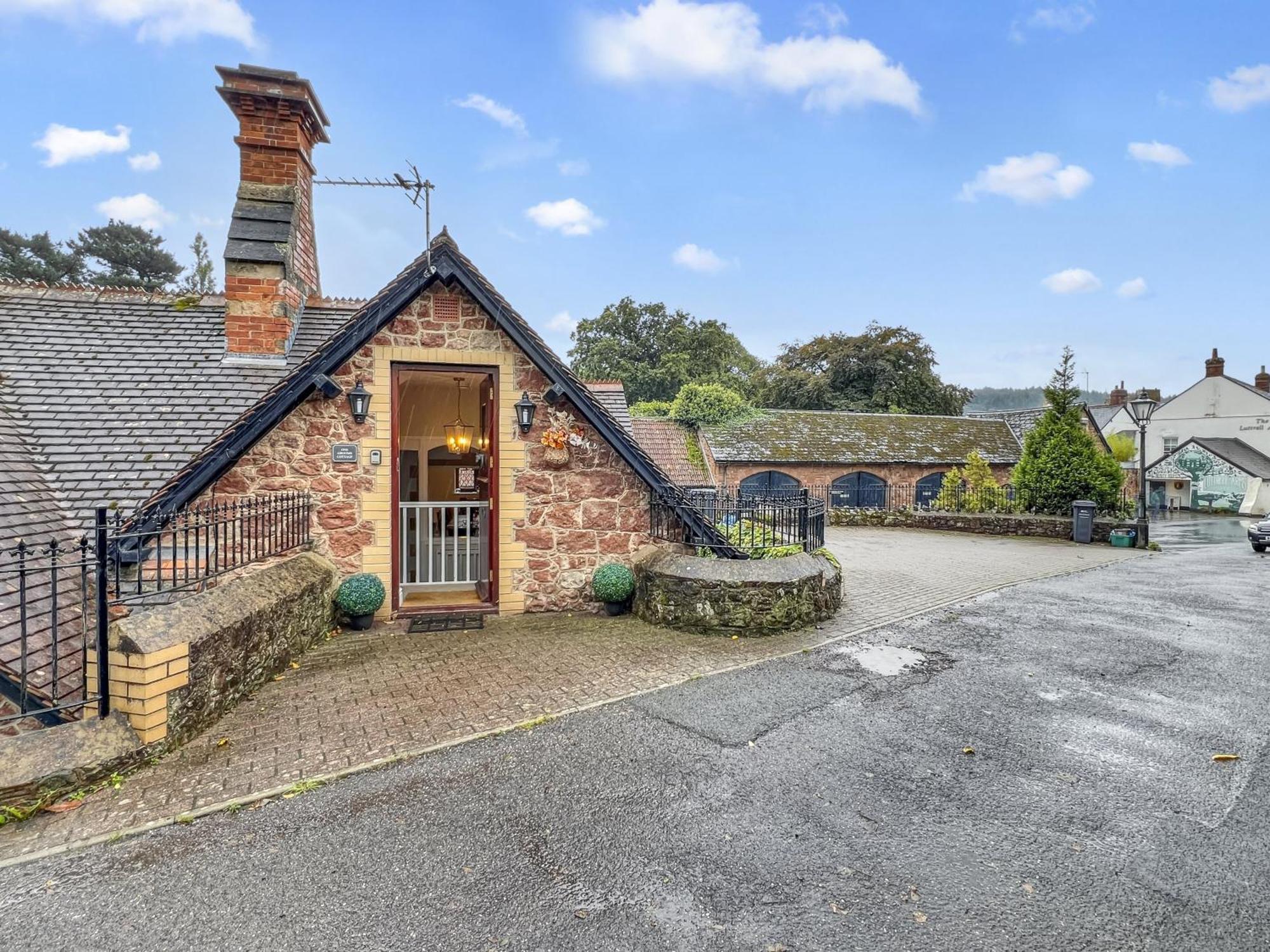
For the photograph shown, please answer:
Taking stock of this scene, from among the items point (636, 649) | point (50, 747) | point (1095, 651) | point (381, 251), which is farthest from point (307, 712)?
point (381, 251)

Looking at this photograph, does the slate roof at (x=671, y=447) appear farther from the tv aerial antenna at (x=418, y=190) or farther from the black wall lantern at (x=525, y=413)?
the tv aerial antenna at (x=418, y=190)

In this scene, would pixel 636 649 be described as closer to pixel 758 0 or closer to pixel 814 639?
pixel 814 639

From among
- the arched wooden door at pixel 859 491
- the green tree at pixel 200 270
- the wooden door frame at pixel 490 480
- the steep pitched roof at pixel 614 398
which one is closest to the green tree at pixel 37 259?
the green tree at pixel 200 270

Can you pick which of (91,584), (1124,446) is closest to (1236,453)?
(1124,446)

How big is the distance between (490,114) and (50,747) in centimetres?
2169

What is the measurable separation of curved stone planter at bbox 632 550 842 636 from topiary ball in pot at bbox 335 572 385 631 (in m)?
3.31

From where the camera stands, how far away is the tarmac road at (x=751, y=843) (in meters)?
2.57

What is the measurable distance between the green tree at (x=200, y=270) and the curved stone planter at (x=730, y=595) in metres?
52.7

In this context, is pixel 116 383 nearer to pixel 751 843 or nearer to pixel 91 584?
pixel 91 584

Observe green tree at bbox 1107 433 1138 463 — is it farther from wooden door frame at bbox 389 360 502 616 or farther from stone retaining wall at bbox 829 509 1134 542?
wooden door frame at bbox 389 360 502 616

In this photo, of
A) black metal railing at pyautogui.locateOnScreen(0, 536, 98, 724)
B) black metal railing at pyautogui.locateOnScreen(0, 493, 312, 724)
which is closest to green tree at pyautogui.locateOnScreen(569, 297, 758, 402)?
black metal railing at pyautogui.locateOnScreen(0, 493, 312, 724)

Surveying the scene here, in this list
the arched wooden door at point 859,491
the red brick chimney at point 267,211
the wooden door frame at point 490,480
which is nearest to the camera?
the wooden door frame at point 490,480

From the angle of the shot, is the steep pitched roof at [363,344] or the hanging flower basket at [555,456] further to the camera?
the hanging flower basket at [555,456]

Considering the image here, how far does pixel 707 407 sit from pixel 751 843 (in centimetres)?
2451
